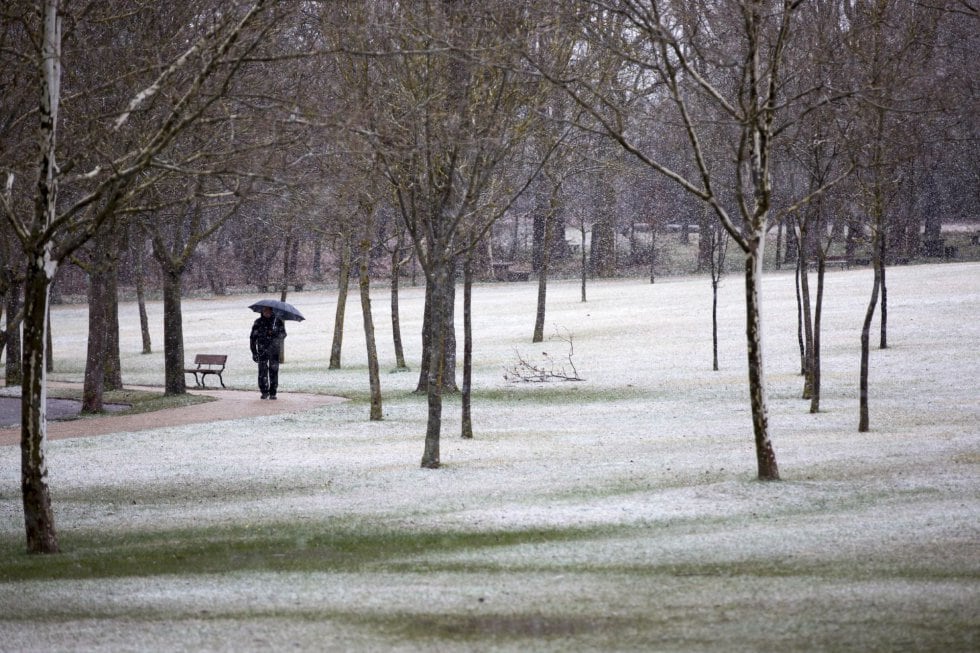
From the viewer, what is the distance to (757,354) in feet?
39.8

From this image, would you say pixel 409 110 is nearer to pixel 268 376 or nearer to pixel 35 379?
pixel 35 379

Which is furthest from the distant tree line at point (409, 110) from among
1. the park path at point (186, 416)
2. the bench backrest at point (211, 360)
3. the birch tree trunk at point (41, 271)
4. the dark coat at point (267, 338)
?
the bench backrest at point (211, 360)

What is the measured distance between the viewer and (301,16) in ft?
55.7

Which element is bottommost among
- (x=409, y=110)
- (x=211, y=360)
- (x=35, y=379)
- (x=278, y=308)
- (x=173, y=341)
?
(x=211, y=360)

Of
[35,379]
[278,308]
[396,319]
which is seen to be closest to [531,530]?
[35,379]

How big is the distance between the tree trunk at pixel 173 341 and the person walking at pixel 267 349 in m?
2.15

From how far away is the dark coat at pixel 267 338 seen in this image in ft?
83.6

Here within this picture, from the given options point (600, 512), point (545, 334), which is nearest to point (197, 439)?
point (600, 512)

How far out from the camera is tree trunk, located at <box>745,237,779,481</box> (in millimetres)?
12117

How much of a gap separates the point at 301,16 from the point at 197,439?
7.55m

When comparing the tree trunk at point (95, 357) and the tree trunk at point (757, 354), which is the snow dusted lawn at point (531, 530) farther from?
the tree trunk at point (95, 357)

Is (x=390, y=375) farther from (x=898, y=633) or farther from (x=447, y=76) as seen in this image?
(x=898, y=633)

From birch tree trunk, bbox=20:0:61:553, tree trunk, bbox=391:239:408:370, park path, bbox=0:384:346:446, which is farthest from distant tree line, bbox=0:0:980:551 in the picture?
tree trunk, bbox=391:239:408:370

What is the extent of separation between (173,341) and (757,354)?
1815cm
